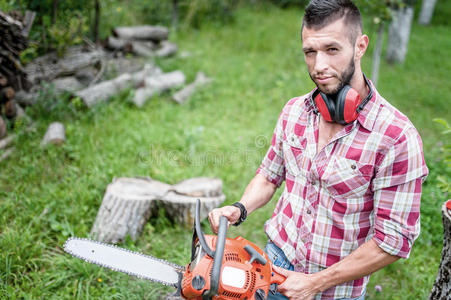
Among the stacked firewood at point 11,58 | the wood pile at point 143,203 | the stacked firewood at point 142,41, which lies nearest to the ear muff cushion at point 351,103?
the wood pile at point 143,203

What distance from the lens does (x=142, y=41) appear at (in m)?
7.69

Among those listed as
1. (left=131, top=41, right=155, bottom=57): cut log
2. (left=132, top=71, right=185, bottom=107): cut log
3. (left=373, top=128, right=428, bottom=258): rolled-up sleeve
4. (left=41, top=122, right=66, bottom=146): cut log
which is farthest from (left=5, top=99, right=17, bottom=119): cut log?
(left=373, top=128, right=428, bottom=258): rolled-up sleeve

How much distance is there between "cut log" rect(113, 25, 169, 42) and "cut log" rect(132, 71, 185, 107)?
5.18 ft

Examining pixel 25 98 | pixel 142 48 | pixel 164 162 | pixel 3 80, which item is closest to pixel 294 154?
pixel 164 162

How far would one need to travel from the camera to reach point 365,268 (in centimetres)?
145

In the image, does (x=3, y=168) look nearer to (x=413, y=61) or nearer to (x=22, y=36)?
(x=22, y=36)

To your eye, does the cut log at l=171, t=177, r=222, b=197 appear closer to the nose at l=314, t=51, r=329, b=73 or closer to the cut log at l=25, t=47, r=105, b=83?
the nose at l=314, t=51, r=329, b=73

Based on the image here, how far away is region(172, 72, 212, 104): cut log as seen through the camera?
5781 millimetres

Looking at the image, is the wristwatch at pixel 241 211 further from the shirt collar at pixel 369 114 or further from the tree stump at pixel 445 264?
the tree stump at pixel 445 264

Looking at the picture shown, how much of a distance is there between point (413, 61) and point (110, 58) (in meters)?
6.92

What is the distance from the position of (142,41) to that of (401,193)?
23.7 ft

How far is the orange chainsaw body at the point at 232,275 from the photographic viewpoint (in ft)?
4.52

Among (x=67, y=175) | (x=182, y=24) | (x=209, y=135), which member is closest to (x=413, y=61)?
(x=182, y=24)

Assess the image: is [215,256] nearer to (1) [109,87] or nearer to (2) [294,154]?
(2) [294,154]
